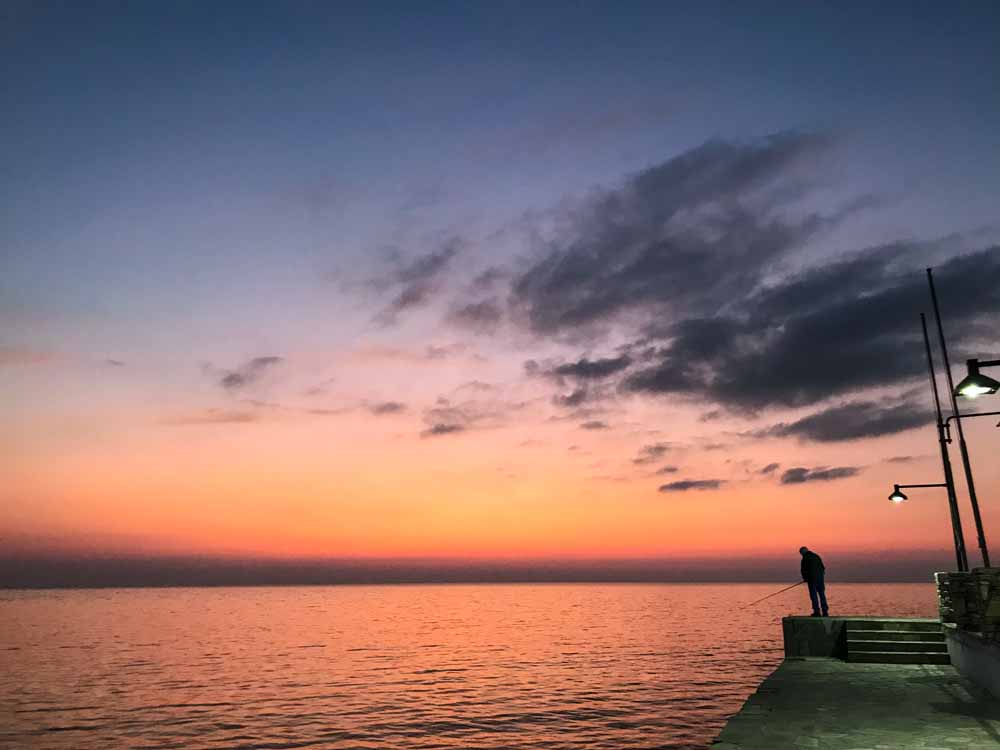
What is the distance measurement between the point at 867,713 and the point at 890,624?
9.26 meters

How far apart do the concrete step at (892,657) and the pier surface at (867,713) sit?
1173 mm

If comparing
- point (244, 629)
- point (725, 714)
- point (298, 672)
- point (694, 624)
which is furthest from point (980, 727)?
point (244, 629)

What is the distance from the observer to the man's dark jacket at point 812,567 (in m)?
22.4

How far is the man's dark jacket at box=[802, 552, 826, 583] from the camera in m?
22.4

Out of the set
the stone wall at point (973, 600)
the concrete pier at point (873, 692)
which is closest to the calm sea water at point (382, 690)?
the concrete pier at point (873, 692)

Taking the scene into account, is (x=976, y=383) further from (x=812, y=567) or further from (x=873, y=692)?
(x=812, y=567)

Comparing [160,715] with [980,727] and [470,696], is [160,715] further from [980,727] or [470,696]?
[980,727]

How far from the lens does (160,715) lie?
26109 millimetres

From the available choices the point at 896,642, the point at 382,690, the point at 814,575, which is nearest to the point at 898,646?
the point at 896,642

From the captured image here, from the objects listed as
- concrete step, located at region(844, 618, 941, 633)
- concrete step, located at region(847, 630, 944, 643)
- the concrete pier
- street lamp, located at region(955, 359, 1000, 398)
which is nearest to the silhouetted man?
the concrete pier

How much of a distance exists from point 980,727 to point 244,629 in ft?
245

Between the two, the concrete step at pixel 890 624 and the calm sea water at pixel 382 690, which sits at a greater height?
the concrete step at pixel 890 624

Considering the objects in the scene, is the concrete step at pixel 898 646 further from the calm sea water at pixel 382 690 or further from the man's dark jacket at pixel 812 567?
the calm sea water at pixel 382 690

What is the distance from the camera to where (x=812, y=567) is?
22.5 meters
